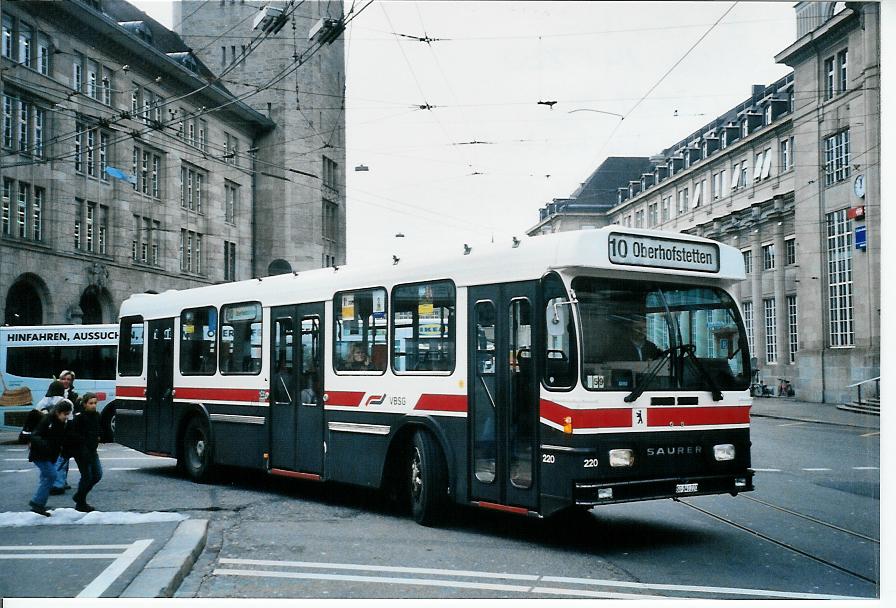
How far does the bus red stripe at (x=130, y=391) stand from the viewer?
16.2m

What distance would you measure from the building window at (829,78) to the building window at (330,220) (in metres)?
35.6

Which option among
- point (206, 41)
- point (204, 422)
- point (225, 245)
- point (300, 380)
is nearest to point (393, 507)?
point (300, 380)

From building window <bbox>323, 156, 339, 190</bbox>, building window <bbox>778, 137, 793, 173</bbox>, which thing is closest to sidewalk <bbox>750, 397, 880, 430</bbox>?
building window <bbox>778, 137, 793, 173</bbox>

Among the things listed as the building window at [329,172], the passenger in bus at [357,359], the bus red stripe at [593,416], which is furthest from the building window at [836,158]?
the building window at [329,172]

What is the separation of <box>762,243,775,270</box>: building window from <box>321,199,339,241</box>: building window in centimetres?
2670

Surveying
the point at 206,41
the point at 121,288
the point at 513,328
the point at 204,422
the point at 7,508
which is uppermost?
the point at 206,41

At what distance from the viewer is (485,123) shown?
17594 millimetres

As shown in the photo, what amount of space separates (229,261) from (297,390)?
34.6 metres

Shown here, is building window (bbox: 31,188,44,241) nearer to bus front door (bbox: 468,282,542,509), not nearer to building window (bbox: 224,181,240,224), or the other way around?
building window (bbox: 224,181,240,224)

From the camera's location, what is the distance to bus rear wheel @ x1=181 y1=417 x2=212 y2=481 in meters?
14.4

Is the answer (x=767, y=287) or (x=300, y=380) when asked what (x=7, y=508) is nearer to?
(x=300, y=380)

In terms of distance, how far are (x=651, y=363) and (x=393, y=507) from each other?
4.23 metres

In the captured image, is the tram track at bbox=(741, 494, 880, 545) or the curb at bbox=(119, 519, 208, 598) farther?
the tram track at bbox=(741, 494, 880, 545)

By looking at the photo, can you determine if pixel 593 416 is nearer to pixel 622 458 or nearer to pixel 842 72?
pixel 622 458
